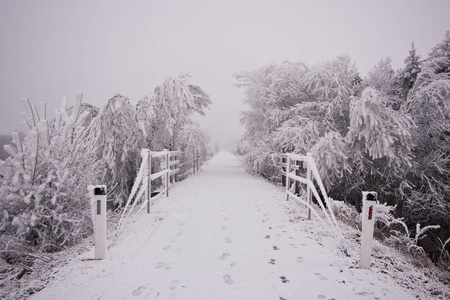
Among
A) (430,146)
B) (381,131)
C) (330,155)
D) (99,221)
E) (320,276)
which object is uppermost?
(381,131)

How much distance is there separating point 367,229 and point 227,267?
187cm

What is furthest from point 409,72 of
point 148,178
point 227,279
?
point 227,279

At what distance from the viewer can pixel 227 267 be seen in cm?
287

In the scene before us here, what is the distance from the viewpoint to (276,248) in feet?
11.3

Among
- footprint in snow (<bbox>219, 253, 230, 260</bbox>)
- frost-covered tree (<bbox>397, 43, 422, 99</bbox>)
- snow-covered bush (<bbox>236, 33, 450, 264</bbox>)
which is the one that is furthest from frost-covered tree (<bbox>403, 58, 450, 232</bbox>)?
footprint in snow (<bbox>219, 253, 230, 260</bbox>)

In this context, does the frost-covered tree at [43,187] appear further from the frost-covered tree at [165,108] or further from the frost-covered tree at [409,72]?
the frost-covered tree at [409,72]

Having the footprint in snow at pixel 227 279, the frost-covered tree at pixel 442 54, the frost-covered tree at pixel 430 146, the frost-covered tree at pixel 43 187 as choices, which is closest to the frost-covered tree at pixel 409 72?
the frost-covered tree at pixel 442 54

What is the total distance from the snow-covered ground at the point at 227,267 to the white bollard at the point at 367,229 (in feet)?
0.42

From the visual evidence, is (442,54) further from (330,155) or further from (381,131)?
(330,155)

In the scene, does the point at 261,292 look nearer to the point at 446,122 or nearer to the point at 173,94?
the point at 173,94

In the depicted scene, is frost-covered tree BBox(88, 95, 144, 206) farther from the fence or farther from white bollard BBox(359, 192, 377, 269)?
white bollard BBox(359, 192, 377, 269)

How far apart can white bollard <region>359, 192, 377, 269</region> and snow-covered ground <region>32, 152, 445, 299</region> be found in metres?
0.13

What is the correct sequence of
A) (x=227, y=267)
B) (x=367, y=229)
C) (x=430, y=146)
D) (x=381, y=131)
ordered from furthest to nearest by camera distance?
(x=430, y=146), (x=381, y=131), (x=367, y=229), (x=227, y=267)

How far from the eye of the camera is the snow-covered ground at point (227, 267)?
2.37m
